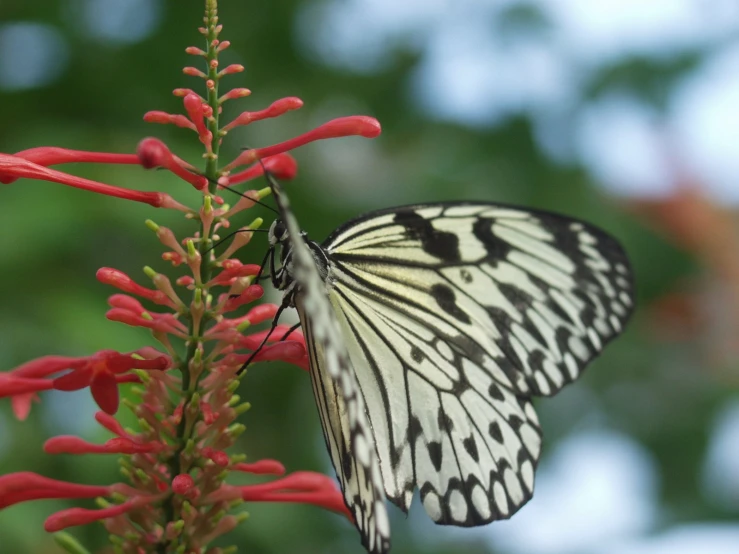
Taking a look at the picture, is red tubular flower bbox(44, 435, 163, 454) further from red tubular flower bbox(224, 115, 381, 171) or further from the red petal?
red tubular flower bbox(224, 115, 381, 171)

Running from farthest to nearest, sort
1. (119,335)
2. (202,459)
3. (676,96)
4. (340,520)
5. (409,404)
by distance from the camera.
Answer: (676,96) → (340,520) → (119,335) → (409,404) → (202,459)

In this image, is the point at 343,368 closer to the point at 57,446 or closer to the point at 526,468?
the point at 57,446

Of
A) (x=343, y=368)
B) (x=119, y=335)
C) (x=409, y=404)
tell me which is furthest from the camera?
(x=119, y=335)

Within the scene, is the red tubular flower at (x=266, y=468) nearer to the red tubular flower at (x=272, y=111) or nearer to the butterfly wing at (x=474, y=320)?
the butterfly wing at (x=474, y=320)

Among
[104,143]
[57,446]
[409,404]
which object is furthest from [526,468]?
[104,143]

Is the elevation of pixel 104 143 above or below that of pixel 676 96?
below

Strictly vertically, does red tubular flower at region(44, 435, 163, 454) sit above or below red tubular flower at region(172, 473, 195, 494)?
above

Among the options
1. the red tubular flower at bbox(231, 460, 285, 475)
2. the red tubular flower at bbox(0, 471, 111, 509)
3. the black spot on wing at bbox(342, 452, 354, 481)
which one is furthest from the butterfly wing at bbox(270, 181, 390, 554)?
the red tubular flower at bbox(0, 471, 111, 509)
